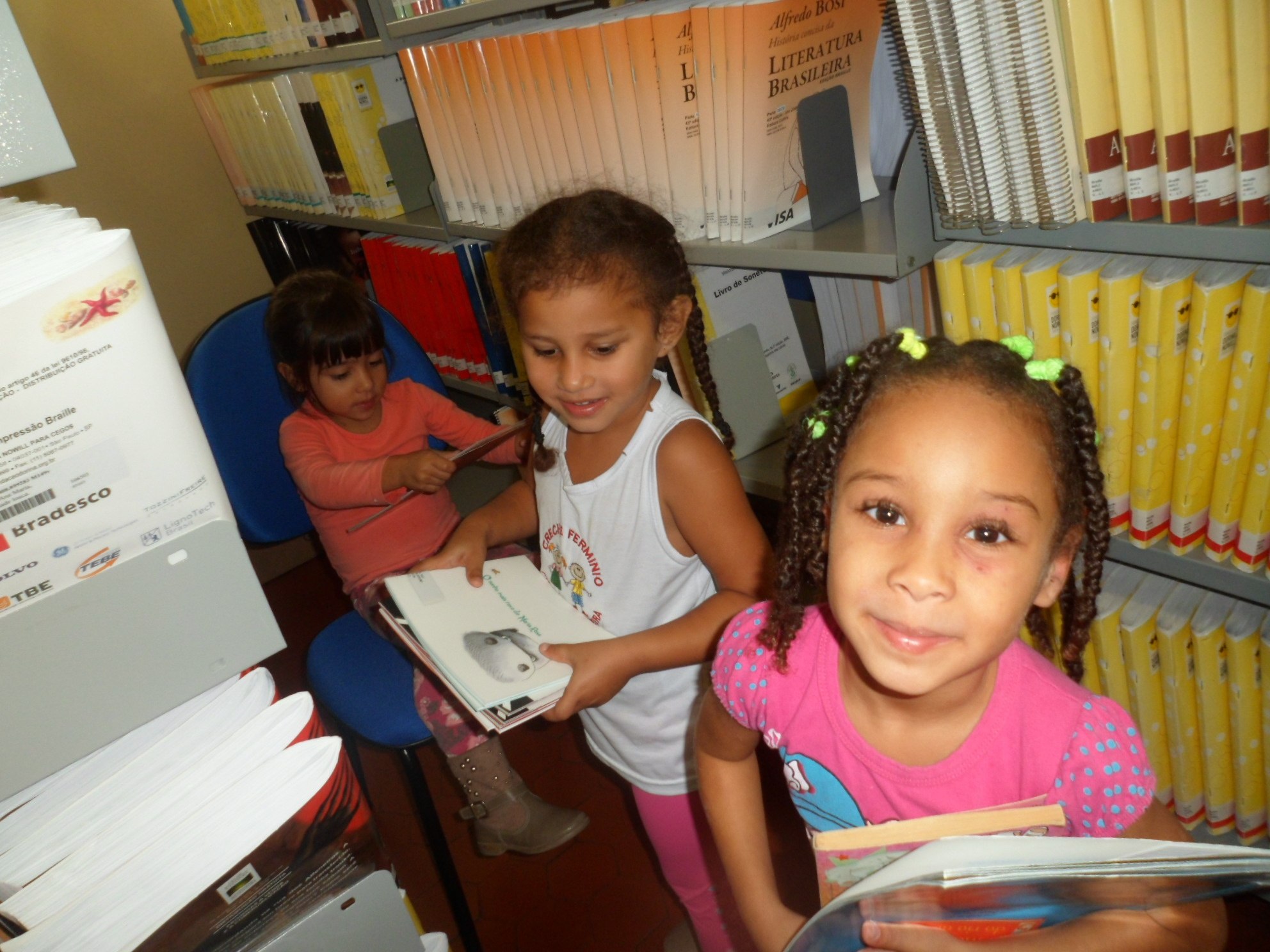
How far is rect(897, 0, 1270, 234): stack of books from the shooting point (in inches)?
33.1

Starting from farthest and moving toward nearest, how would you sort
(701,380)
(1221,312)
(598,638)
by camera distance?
(701,380)
(598,638)
(1221,312)

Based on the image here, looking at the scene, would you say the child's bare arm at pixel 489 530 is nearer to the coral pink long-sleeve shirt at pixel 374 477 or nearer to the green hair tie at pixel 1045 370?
the coral pink long-sleeve shirt at pixel 374 477

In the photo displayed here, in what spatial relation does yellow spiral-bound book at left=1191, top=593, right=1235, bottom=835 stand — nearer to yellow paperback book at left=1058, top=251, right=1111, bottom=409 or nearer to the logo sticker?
yellow paperback book at left=1058, top=251, right=1111, bottom=409

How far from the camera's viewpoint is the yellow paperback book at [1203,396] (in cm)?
96

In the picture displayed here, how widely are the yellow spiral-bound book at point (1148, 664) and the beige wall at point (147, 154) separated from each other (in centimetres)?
270

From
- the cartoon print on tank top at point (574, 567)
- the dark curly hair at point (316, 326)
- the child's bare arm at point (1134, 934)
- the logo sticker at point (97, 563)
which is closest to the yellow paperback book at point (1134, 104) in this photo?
the child's bare arm at point (1134, 934)

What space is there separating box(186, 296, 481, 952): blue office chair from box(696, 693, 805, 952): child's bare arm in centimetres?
70

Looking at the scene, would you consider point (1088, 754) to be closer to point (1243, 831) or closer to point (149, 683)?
point (149, 683)

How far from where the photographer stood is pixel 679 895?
4.66 feet

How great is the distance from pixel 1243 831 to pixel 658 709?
0.93 metres

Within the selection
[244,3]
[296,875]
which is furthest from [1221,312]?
[244,3]

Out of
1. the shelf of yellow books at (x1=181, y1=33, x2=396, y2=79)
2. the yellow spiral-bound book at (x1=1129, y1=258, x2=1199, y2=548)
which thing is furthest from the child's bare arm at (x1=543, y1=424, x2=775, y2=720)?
the shelf of yellow books at (x1=181, y1=33, x2=396, y2=79)

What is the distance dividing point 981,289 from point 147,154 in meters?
2.71

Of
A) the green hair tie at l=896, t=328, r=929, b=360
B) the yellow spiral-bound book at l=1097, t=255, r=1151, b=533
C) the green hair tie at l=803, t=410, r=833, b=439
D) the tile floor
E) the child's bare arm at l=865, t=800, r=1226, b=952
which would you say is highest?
the green hair tie at l=896, t=328, r=929, b=360
